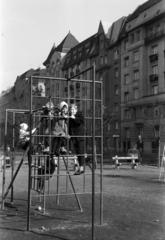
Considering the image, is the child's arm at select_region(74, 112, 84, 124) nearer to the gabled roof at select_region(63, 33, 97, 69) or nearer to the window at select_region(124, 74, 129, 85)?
the window at select_region(124, 74, 129, 85)

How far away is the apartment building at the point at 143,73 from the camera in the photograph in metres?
44.7

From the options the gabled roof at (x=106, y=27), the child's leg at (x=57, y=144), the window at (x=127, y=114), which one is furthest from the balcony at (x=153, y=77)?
the child's leg at (x=57, y=144)

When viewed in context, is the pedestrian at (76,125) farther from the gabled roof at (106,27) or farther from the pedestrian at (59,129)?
the gabled roof at (106,27)

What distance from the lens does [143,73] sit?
159 ft

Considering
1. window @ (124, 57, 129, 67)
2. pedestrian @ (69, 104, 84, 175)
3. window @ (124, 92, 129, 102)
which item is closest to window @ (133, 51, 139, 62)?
window @ (124, 57, 129, 67)

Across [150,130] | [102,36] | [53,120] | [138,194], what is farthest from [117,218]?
[102,36]

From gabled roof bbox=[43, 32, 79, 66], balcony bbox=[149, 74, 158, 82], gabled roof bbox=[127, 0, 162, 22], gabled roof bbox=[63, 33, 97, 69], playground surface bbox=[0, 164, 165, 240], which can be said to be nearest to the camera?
playground surface bbox=[0, 164, 165, 240]

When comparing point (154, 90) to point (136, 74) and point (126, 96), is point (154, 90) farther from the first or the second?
point (126, 96)

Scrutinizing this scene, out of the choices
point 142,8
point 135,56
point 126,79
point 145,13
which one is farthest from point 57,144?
point 142,8

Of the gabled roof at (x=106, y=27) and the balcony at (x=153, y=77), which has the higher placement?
the gabled roof at (x=106, y=27)

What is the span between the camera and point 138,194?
10141 millimetres

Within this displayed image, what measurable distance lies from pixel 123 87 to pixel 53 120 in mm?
46909

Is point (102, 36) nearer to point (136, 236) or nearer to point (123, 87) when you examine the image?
point (123, 87)

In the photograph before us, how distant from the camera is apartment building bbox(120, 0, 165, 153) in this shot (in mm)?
44688
